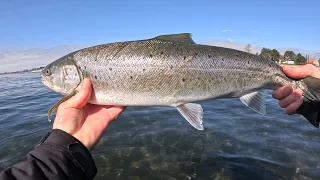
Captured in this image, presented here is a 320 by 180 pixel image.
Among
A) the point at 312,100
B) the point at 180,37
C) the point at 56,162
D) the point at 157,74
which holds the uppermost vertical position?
the point at 180,37

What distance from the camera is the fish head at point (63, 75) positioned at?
14.6ft

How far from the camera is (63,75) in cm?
452

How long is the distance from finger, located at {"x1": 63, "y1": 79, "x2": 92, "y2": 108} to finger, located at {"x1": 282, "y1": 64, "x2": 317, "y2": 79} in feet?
10.6

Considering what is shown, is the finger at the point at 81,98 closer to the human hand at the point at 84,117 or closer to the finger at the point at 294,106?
the human hand at the point at 84,117

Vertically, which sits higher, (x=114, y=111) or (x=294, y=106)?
(x=114, y=111)

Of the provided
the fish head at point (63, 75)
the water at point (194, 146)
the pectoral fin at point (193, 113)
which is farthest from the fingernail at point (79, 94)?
the water at point (194, 146)

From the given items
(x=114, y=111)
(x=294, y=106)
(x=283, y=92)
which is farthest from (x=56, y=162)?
(x=294, y=106)

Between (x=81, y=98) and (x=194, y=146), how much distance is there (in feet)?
20.0

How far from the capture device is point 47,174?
2.60 metres

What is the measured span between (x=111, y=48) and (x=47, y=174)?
2.36m

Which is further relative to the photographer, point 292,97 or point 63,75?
point 292,97

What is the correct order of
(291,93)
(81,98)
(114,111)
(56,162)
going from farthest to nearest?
(291,93)
(114,111)
(81,98)
(56,162)

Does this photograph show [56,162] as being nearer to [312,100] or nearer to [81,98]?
[81,98]

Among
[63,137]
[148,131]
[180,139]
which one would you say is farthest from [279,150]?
[63,137]
